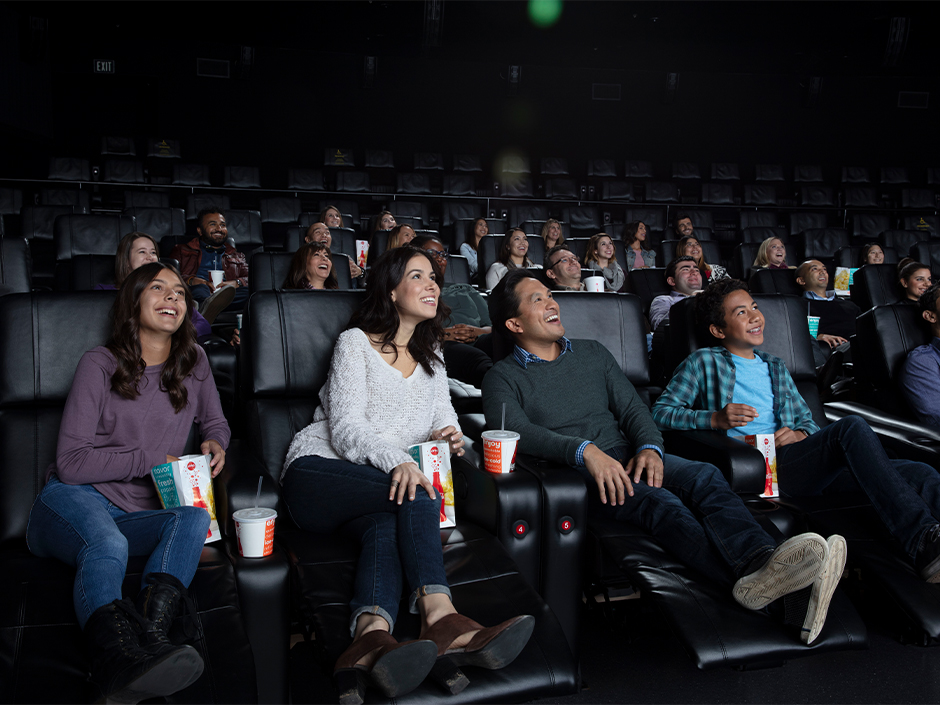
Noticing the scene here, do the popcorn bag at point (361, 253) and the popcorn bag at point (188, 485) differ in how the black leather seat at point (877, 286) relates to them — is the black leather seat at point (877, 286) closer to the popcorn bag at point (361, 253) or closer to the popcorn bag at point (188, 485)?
the popcorn bag at point (361, 253)

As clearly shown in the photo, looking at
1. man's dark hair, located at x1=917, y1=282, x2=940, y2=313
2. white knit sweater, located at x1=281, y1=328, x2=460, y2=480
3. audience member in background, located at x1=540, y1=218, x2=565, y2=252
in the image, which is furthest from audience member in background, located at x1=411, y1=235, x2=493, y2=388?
audience member in background, located at x1=540, y1=218, x2=565, y2=252

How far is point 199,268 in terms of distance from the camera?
452 cm

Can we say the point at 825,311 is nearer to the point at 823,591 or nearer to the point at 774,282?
the point at 774,282

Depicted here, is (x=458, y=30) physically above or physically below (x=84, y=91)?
above

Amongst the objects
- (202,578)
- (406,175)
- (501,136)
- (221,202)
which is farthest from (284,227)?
(202,578)

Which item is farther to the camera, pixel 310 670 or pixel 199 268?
pixel 199 268

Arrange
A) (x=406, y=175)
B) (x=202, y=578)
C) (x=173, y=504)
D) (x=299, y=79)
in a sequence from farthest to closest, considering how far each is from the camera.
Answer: (x=299, y=79), (x=406, y=175), (x=173, y=504), (x=202, y=578)

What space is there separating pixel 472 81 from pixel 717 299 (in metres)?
8.95

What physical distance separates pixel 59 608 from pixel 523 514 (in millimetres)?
984

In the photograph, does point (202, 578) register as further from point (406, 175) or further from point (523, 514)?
point (406, 175)

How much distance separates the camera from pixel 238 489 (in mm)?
1589

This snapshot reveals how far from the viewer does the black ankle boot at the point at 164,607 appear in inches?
50.0

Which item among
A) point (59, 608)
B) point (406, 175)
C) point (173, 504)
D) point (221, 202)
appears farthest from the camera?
point (406, 175)

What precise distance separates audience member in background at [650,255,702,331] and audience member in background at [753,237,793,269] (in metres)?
1.43
